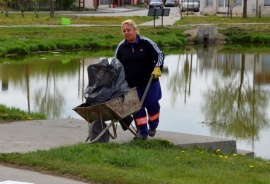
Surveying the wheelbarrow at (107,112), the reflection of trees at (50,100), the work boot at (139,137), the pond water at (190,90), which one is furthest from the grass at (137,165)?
the reflection of trees at (50,100)

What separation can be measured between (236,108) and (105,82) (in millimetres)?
9136

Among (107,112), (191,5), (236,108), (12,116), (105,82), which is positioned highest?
(105,82)

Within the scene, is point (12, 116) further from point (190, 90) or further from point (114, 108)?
point (190, 90)

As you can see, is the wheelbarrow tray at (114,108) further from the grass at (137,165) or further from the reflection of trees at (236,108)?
the reflection of trees at (236,108)

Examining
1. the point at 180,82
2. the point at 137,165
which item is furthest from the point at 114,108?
the point at 180,82

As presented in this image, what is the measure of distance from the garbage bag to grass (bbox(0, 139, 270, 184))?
760mm

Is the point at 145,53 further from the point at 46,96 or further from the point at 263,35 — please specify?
the point at 263,35

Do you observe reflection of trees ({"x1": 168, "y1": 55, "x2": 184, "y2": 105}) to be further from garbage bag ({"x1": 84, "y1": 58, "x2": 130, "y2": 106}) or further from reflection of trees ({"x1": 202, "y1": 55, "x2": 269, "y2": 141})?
garbage bag ({"x1": 84, "y1": 58, "x2": 130, "y2": 106})

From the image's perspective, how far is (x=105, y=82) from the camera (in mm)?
11156

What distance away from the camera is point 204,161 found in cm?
1024

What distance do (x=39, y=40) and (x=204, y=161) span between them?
2858 centimetres

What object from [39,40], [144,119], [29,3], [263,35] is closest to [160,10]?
[263,35]

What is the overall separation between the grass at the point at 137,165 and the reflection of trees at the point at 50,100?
284 inches

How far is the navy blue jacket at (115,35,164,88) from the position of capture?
11570 millimetres
